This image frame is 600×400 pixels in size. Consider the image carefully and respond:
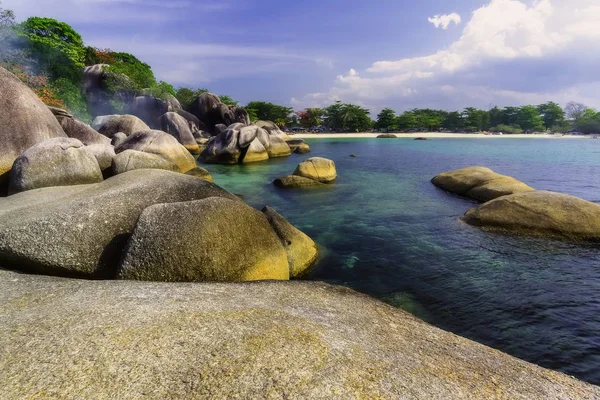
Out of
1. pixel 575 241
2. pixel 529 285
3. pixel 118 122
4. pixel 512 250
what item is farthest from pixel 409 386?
pixel 118 122

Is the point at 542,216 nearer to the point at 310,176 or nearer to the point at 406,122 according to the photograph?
the point at 310,176

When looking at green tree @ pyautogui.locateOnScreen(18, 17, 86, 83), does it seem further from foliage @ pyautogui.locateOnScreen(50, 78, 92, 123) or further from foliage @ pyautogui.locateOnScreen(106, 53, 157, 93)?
foliage @ pyautogui.locateOnScreen(50, 78, 92, 123)

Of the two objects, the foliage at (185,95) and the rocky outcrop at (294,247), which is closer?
the rocky outcrop at (294,247)

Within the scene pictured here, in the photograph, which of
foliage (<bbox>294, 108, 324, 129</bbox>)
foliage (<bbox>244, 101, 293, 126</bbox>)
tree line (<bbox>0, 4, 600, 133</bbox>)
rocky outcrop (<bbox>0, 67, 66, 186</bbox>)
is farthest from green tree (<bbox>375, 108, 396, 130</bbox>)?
rocky outcrop (<bbox>0, 67, 66, 186</bbox>)

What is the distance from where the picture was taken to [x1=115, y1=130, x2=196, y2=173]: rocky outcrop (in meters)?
16.0

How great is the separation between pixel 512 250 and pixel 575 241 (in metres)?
2.08

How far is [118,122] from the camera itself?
72.2 ft

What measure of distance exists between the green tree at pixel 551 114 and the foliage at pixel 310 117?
2576 inches

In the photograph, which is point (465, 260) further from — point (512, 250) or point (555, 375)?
point (555, 375)

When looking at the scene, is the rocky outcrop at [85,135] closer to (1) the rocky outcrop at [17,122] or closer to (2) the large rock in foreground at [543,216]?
(1) the rocky outcrop at [17,122]

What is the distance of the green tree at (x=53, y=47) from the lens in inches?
1341

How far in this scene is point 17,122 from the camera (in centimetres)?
995

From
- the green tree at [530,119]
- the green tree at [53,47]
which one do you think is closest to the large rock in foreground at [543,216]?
the green tree at [53,47]

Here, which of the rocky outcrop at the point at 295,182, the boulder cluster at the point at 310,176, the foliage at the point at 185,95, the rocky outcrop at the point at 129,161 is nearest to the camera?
the rocky outcrop at the point at 129,161
